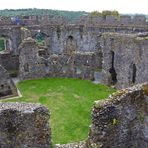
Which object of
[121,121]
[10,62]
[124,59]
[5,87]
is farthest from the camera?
[10,62]

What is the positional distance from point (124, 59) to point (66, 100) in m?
6.26

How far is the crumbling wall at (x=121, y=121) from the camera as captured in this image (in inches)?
534

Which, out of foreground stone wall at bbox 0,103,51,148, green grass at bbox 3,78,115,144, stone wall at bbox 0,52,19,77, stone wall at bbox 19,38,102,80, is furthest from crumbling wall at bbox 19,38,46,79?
foreground stone wall at bbox 0,103,51,148

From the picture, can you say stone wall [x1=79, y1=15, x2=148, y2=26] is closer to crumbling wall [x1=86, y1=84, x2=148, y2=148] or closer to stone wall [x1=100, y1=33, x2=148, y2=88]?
stone wall [x1=100, y1=33, x2=148, y2=88]

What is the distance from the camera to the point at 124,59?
3034cm

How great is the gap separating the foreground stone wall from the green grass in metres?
6.54

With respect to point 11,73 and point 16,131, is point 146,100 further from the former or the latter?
point 11,73

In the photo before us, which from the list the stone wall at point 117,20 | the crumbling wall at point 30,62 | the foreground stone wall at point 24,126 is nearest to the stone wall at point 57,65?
the crumbling wall at point 30,62

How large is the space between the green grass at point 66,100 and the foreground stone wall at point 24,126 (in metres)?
6.54

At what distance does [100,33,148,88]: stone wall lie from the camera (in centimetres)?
2778

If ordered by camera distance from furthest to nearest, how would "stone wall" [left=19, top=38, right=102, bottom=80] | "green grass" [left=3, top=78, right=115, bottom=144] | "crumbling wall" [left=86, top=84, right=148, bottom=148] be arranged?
"stone wall" [left=19, top=38, right=102, bottom=80], "green grass" [left=3, top=78, right=115, bottom=144], "crumbling wall" [left=86, top=84, right=148, bottom=148]

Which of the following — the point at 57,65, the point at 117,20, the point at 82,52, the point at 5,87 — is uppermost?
the point at 117,20

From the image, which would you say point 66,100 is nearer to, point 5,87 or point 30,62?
point 5,87

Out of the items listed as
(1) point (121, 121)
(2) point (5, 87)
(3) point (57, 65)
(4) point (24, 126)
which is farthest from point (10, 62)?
(1) point (121, 121)
